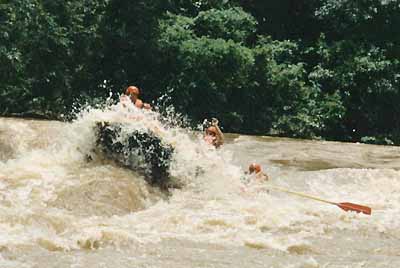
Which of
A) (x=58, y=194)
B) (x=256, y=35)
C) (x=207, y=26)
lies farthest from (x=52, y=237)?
(x=256, y=35)

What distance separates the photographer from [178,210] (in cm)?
878

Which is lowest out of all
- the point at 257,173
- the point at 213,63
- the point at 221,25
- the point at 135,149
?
the point at 257,173

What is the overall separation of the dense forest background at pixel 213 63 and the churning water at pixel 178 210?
4.86 m

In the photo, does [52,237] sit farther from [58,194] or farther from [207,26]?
[207,26]

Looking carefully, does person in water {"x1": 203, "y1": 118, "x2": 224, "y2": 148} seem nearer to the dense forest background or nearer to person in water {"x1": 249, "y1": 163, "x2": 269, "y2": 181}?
person in water {"x1": 249, "y1": 163, "x2": 269, "y2": 181}

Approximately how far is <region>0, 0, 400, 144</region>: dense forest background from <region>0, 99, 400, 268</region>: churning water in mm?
4856

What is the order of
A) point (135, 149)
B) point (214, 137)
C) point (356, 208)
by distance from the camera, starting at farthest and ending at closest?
point (214, 137) → point (135, 149) → point (356, 208)

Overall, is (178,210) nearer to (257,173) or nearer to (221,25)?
(257,173)

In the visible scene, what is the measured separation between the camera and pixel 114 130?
32.6 feet

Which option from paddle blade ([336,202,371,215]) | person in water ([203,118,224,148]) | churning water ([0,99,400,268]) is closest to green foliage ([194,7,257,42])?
churning water ([0,99,400,268])

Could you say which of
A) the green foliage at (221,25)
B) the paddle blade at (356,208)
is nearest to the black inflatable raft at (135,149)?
the paddle blade at (356,208)

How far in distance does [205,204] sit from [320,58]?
12.1 metres

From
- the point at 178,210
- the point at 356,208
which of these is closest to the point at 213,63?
the point at 356,208

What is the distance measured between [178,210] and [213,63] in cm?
995
